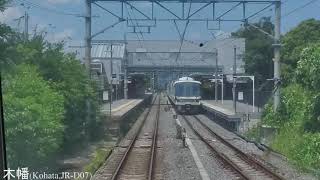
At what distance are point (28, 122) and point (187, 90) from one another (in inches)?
1774

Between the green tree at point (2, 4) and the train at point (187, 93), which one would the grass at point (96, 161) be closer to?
the green tree at point (2, 4)

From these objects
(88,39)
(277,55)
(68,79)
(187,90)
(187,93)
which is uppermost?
(88,39)

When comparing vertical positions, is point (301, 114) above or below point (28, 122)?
below

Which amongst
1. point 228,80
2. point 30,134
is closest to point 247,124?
point 30,134

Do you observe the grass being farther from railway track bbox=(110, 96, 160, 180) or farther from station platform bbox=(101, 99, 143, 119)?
station platform bbox=(101, 99, 143, 119)

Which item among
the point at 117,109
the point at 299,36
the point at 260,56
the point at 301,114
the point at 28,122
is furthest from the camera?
the point at 260,56

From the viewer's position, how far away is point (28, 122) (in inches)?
545

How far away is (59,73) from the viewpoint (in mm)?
24172

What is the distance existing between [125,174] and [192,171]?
88.1 inches

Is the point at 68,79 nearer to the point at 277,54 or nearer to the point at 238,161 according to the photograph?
the point at 238,161

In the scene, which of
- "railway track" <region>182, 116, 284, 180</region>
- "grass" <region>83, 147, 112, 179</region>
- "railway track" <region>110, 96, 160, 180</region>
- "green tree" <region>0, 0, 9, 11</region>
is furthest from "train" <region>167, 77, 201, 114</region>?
"green tree" <region>0, 0, 9, 11</region>

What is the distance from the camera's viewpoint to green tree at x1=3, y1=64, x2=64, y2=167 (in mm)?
13109

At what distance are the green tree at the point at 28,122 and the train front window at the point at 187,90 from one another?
134 ft

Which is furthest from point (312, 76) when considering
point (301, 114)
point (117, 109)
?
point (117, 109)
